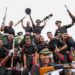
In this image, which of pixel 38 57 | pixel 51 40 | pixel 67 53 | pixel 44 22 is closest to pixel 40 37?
pixel 51 40

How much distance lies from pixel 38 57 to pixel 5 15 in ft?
22.3

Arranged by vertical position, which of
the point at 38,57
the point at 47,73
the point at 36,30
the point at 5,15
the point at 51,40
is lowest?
the point at 47,73

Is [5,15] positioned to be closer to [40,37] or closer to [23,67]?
[40,37]

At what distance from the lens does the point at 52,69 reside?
8664 mm

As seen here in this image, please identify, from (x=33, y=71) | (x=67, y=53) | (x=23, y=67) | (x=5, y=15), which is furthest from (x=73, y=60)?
(x=5, y=15)

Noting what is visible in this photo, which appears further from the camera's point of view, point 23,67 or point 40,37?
point 40,37

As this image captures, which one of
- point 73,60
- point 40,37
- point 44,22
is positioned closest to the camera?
point 73,60

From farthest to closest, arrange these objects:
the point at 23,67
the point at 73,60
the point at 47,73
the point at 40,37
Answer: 1. the point at 40,37
2. the point at 73,60
3. the point at 23,67
4. the point at 47,73

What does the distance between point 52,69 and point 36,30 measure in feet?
23.0

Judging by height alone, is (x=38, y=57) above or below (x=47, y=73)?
above

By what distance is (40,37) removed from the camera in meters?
13.1

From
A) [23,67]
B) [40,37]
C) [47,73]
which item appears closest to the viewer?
[47,73]

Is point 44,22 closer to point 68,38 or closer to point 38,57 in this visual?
point 68,38

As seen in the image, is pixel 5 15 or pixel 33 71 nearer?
pixel 33 71
